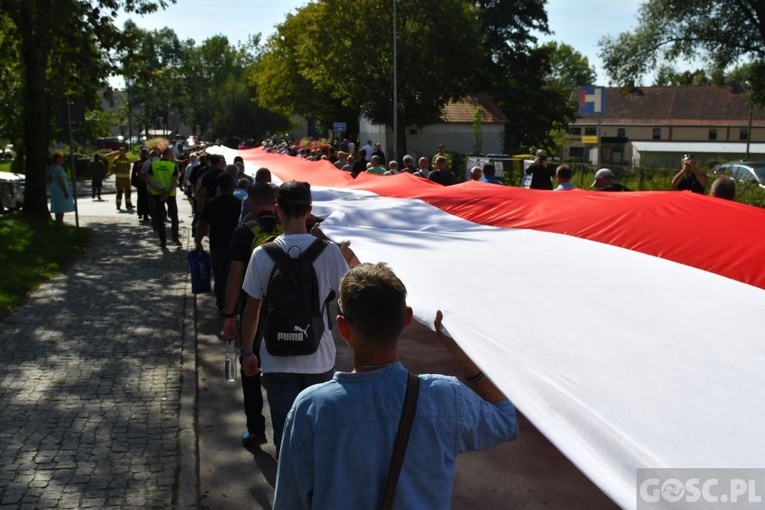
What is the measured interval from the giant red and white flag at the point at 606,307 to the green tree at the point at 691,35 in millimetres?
30490

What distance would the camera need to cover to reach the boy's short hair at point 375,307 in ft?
8.10

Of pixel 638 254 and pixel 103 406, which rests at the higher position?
pixel 638 254

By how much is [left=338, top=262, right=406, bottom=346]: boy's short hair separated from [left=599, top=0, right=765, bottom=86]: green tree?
35.5 m

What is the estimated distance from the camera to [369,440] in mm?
2391

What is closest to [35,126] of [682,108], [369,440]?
[369,440]

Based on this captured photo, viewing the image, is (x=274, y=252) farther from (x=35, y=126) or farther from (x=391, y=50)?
(x=391, y=50)

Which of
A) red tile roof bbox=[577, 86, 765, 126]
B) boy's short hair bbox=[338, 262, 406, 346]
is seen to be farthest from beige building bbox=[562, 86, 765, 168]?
boy's short hair bbox=[338, 262, 406, 346]

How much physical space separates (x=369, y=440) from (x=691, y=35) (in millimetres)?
37120

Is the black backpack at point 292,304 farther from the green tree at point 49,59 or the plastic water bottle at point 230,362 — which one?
the green tree at point 49,59

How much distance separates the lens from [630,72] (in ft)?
124

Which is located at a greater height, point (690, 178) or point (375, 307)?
point (375, 307)

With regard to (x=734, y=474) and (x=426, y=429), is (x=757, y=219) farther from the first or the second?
(x=426, y=429)

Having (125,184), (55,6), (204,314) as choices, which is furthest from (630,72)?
(204,314)

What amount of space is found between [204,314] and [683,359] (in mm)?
7552
